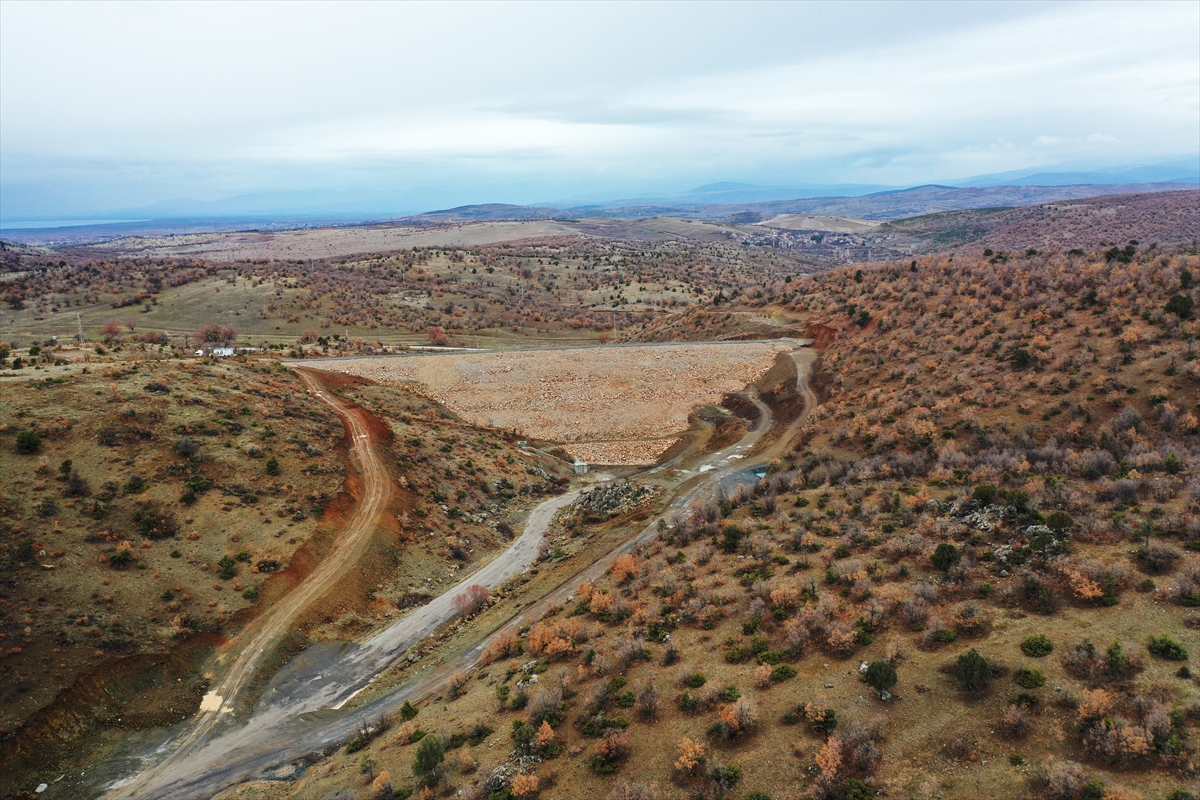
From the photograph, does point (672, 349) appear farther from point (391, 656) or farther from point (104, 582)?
point (104, 582)

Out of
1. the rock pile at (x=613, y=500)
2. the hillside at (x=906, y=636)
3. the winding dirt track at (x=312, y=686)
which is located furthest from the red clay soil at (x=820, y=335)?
the winding dirt track at (x=312, y=686)

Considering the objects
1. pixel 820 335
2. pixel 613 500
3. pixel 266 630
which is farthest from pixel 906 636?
pixel 820 335

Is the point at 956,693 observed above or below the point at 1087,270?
below

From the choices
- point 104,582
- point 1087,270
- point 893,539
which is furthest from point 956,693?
point 1087,270

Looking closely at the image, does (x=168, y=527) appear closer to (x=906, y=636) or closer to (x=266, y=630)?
(x=266, y=630)

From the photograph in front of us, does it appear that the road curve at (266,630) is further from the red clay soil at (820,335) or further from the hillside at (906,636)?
the red clay soil at (820,335)
